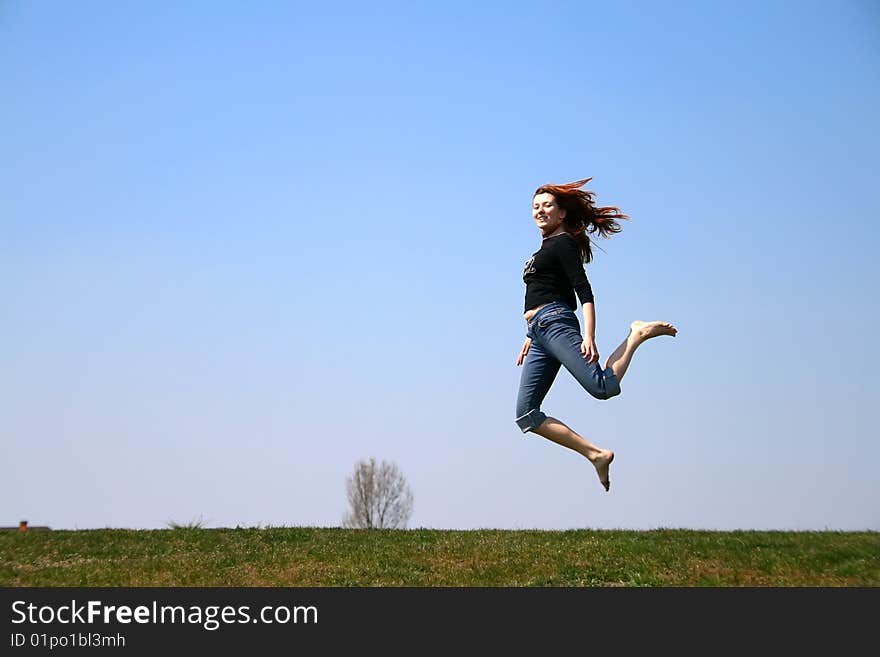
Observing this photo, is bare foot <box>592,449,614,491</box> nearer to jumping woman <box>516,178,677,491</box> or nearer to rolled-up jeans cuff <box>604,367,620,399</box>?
jumping woman <box>516,178,677,491</box>

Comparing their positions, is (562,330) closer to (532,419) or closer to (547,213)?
(532,419)

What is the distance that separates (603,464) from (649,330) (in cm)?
152

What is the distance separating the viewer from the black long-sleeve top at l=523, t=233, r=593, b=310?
35.4 feet

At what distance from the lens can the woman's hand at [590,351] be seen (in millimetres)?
10445

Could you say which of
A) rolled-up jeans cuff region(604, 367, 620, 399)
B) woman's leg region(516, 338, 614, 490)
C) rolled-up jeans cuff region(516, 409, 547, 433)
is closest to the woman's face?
woman's leg region(516, 338, 614, 490)

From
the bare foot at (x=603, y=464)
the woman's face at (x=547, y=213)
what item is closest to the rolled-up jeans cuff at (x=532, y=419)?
the bare foot at (x=603, y=464)

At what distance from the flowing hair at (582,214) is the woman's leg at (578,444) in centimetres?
195

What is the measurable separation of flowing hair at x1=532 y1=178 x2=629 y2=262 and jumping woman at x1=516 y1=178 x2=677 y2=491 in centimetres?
1

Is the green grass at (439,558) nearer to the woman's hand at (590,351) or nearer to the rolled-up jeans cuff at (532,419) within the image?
the rolled-up jeans cuff at (532,419)
